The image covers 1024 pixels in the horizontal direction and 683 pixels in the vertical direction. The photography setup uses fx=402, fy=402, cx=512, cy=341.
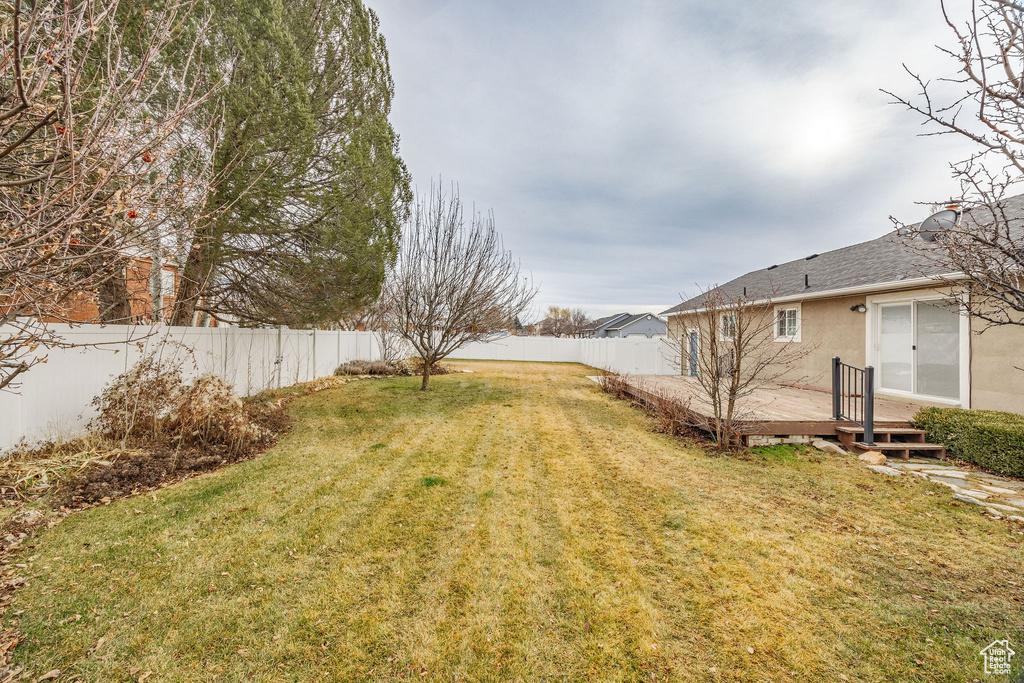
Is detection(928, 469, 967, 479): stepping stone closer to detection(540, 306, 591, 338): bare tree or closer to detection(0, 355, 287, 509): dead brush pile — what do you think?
detection(0, 355, 287, 509): dead brush pile

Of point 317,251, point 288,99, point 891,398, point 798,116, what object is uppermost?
point 798,116

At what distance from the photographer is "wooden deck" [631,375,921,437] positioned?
6105 millimetres

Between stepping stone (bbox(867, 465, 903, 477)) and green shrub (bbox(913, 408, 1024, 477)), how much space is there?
1.14 metres

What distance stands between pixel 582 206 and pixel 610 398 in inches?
315

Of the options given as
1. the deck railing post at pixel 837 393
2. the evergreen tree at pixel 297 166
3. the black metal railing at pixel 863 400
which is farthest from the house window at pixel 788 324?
the evergreen tree at pixel 297 166

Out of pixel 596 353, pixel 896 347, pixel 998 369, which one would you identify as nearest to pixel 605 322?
pixel 596 353

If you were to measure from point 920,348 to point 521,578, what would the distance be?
28.7ft

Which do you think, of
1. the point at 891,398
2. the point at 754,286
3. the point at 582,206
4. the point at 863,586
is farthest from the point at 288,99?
the point at 754,286

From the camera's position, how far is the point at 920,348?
7.33m

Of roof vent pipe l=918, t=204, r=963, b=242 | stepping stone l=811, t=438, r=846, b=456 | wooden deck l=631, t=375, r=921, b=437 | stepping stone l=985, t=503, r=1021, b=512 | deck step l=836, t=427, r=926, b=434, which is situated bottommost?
stepping stone l=985, t=503, r=1021, b=512

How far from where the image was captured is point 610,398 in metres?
10.5

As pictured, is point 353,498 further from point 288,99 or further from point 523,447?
point 288,99

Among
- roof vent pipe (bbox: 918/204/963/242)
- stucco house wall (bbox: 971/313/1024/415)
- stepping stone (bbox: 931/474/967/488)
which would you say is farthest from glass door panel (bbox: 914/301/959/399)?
stepping stone (bbox: 931/474/967/488)

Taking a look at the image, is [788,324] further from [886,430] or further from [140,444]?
[140,444]
